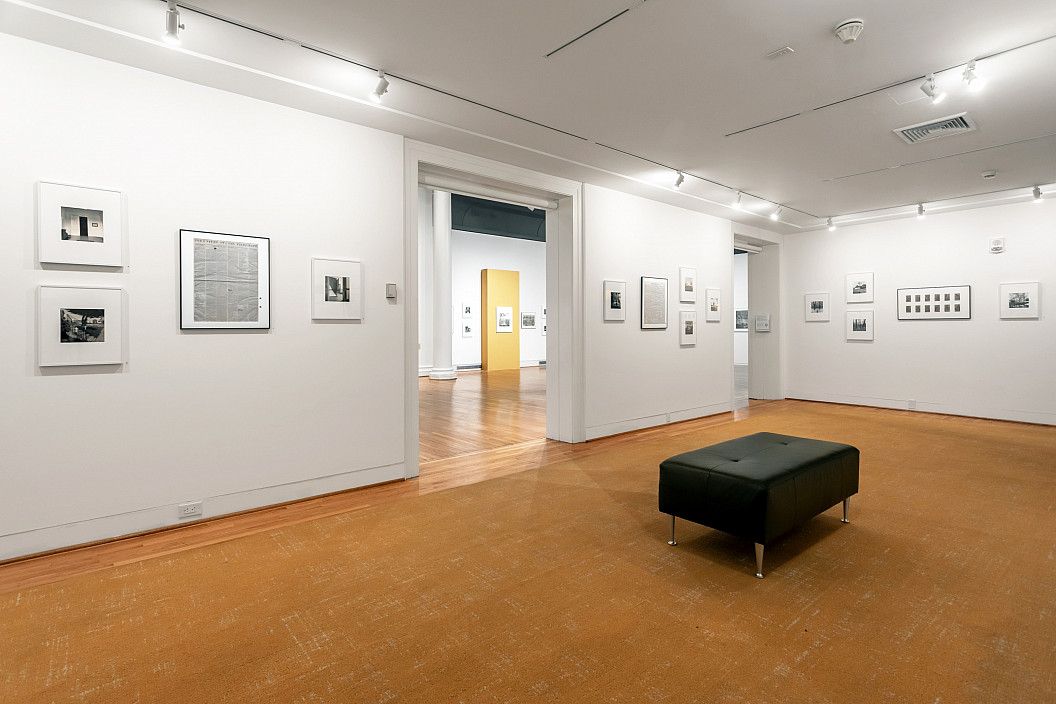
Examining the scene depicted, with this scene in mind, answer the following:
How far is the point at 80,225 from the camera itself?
3.75 metres

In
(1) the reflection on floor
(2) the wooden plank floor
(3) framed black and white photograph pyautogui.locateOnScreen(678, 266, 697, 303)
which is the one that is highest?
(3) framed black and white photograph pyautogui.locateOnScreen(678, 266, 697, 303)

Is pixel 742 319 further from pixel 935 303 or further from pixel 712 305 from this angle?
pixel 712 305

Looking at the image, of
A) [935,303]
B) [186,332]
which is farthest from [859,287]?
[186,332]

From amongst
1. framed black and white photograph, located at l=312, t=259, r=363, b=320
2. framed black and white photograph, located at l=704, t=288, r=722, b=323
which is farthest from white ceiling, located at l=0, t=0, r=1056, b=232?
framed black and white photograph, located at l=704, t=288, r=722, b=323

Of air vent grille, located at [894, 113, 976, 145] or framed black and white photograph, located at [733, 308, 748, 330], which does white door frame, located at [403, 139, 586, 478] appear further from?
framed black and white photograph, located at [733, 308, 748, 330]

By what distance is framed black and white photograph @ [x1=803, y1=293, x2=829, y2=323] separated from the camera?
10555 mm

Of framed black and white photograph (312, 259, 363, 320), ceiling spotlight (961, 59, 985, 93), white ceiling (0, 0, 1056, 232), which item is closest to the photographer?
white ceiling (0, 0, 1056, 232)

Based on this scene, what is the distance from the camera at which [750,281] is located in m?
11.6

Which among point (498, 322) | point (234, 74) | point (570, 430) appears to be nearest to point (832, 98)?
point (570, 430)

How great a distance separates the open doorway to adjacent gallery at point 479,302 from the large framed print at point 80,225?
6774 millimetres

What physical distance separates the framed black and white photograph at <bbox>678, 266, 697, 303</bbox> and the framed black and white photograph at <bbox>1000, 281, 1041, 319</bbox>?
4793 millimetres

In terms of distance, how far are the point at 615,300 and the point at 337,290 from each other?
395 cm

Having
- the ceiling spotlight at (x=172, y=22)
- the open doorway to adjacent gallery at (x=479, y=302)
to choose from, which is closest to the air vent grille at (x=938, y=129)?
the ceiling spotlight at (x=172, y=22)

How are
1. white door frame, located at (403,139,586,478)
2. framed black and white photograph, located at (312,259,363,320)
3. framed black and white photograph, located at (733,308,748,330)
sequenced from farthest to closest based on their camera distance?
framed black and white photograph, located at (733,308,748,330)
white door frame, located at (403,139,586,478)
framed black and white photograph, located at (312,259,363,320)
